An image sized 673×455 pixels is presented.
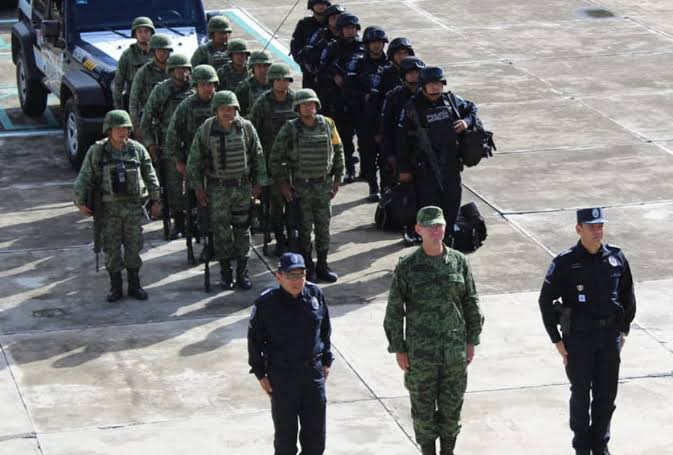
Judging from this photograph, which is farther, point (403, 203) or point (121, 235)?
point (403, 203)

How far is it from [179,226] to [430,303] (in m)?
6.19

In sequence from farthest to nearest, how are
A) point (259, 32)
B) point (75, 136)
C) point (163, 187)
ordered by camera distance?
1. point (259, 32)
2. point (75, 136)
3. point (163, 187)

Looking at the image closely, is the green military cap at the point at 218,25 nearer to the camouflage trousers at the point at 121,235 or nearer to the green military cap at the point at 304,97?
the green military cap at the point at 304,97

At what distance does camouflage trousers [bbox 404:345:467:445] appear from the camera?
9867mm

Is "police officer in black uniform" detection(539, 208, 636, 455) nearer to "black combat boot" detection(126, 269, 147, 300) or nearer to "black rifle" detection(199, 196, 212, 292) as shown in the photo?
"black rifle" detection(199, 196, 212, 292)

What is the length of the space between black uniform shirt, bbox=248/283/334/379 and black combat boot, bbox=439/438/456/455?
3.42 feet

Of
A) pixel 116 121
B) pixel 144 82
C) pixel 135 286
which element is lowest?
pixel 135 286

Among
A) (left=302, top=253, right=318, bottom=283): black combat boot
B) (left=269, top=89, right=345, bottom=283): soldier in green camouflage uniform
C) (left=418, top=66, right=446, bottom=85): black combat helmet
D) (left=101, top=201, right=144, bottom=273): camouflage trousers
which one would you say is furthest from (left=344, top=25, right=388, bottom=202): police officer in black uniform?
(left=101, top=201, right=144, bottom=273): camouflage trousers

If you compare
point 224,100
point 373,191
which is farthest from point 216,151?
point 373,191

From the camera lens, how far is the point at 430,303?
9820 millimetres

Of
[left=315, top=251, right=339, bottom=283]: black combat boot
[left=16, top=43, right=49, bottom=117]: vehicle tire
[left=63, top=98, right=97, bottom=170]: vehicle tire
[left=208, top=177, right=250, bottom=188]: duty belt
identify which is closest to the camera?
[left=208, top=177, right=250, bottom=188]: duty belt

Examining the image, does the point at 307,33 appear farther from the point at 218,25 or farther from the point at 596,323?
the point at 596,323

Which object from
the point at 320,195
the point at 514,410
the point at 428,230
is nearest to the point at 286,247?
the point at 320,195

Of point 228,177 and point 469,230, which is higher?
point 228,177
